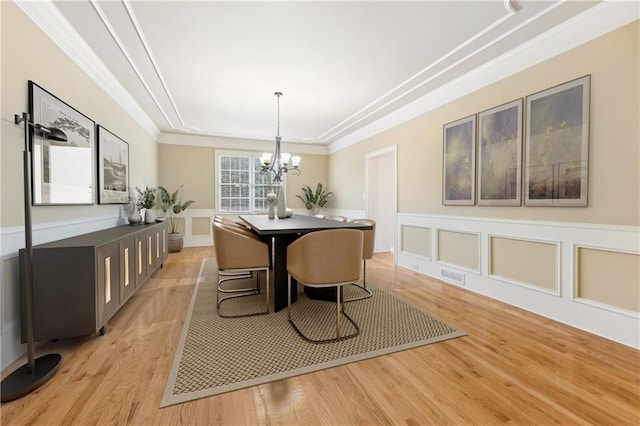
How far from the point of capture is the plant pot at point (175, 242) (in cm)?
580

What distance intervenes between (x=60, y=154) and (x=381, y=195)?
4938 millimetres

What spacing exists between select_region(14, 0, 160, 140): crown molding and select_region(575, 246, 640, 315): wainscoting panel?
15.7ft

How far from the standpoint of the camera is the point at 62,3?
7.13ft

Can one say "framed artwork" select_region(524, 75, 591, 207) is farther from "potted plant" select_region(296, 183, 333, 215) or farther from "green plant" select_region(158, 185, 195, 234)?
"green plant" select_region(158, 185, 195, 234)

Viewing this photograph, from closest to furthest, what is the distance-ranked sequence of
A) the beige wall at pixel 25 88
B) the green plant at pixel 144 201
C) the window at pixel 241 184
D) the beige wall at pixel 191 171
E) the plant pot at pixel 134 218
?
the beige wall at pixel 25 88
the plant pot at pixel 134 218
the green plant at pixel 144 201
the beige wall at pixel 191 171
the window at pixel 241 184

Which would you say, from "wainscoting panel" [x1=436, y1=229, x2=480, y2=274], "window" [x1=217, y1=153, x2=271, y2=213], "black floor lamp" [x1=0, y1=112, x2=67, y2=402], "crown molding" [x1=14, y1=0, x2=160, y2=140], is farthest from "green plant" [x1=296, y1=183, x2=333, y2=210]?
"black floor lamp" [x1=0, y1=112, x2=67, y2=402]

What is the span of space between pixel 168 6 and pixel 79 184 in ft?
6.11

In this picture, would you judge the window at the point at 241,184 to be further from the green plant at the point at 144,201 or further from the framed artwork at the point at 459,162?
the framed artwork at the point at 459,162

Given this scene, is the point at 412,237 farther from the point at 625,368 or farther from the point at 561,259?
the point at 625,368

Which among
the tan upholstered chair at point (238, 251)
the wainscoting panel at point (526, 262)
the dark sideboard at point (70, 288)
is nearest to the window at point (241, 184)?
the tan upholstered chair at point (238, 251)

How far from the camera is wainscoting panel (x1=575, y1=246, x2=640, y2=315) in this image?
2.12 meters

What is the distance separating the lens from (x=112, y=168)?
11.6 feet

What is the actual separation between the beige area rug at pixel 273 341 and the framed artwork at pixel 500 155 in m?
1.61

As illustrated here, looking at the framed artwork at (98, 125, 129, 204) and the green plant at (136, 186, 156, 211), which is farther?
the green plant at (136, 186, 156, 211)
